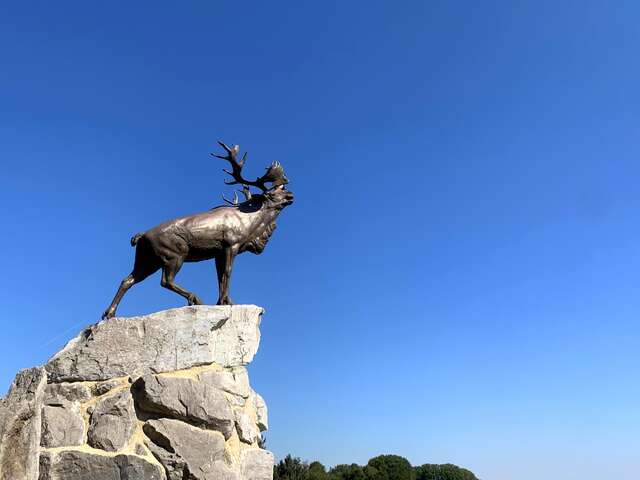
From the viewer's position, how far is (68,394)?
24.0 feet

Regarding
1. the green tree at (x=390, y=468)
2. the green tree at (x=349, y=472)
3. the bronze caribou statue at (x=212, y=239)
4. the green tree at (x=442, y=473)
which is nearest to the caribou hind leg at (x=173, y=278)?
the bronze caribou statue at (x=212, y=239)

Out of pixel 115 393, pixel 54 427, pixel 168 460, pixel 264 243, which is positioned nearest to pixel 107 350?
pixel 115 393

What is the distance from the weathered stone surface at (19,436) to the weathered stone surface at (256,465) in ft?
11.8

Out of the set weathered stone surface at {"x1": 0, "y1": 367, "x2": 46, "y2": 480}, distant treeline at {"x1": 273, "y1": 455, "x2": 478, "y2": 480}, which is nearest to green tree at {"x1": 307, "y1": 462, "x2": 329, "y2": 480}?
distant treeline at {"x1": 273, "y1": 455, "x2": 478, "y2": 480}

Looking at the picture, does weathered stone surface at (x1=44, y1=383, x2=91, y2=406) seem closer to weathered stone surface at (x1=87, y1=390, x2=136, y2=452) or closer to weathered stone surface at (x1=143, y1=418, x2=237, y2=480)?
weathered stone surface at (x1=87, y1=390, x2=136, y2=452)

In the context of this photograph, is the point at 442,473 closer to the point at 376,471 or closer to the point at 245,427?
the point at 376,471

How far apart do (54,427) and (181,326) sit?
191 centimetres

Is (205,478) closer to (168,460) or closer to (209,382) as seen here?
(168,460)

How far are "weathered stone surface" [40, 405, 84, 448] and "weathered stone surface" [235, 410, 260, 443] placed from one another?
1923mm

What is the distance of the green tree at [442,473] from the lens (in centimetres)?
7219

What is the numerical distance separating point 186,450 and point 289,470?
42190 millimetres

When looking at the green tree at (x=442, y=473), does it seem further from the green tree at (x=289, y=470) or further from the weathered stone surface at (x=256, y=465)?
the weathered stone surface at (x=256, y=465)

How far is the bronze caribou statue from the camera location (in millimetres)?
8641

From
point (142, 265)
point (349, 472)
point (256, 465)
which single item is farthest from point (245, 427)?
point (349, 472)
